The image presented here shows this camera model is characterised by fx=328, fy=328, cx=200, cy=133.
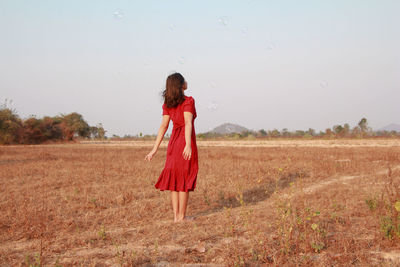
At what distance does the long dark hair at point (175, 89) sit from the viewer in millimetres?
4672

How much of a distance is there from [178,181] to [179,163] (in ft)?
0.85

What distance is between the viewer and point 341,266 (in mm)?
2865

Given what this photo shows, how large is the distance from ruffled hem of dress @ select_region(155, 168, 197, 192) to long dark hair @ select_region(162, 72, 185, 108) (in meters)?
1.00

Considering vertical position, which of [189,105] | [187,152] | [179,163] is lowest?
[179,163]

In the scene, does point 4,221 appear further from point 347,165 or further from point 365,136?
point 365,136

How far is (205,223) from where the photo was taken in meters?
4.64

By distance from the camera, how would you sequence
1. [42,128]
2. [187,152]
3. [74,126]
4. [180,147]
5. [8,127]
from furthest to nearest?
[74,126], [42,128], [8,127], [180,147], [187,152]

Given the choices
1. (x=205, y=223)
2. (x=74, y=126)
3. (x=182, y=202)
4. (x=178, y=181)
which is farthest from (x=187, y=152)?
(x=74, y=126)

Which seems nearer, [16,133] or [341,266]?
[341,266]

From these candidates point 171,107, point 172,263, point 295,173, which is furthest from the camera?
point 295,173

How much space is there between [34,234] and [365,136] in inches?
1552

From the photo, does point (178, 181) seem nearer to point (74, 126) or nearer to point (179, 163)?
point (179, 163)

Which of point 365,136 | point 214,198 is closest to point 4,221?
point 214,198

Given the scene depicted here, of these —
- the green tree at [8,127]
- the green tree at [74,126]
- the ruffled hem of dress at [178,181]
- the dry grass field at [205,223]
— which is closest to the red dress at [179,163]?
the ruffled hem of dress at [178,181]
